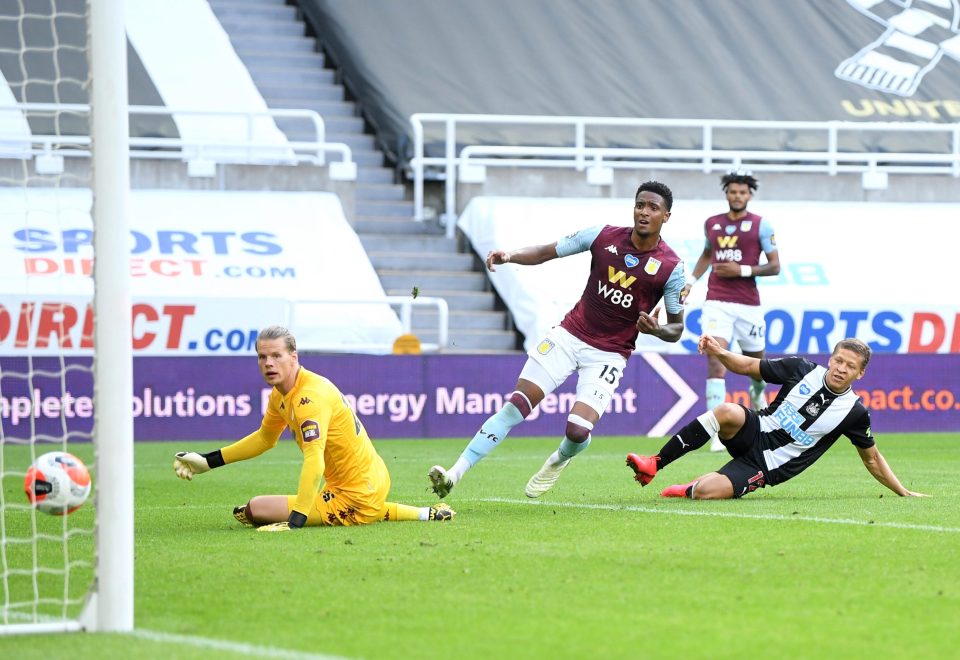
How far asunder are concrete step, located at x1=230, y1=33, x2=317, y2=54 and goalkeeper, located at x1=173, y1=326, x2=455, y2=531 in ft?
56.1

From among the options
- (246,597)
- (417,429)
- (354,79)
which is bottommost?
(417,429)

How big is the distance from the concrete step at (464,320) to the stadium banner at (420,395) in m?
3.42

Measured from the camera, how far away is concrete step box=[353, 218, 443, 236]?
2242 cm

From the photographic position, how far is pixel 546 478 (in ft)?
32.5

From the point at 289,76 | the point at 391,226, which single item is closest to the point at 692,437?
the point at 391,226

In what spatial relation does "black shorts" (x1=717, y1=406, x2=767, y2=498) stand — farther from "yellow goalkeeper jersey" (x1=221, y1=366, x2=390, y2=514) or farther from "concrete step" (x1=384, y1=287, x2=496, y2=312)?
"concrete step" (x1=384, y1=287, x2=496, y2=312)

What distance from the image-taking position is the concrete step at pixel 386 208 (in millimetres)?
22844

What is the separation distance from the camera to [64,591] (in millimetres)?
6602

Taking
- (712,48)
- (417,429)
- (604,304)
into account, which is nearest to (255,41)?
(712,48)

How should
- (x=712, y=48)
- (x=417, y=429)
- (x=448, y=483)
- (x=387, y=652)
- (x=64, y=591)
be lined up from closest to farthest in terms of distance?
1. (x=387, y=652)
2. (x=64, y=591)
3. (x=448, y=483)
4. (x=417, y=429)
5. (x=712, y=48)

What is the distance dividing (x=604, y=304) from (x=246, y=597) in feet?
14.0

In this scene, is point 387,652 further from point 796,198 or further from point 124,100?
point 796,198

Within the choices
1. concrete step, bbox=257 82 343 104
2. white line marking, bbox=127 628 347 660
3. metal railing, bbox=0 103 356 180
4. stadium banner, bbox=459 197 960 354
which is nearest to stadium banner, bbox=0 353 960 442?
stadium banner, bbox=459 197 960 354

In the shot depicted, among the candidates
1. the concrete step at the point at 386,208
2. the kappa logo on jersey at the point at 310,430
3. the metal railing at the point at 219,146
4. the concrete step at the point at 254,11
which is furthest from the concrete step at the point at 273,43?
the kappa logo on jersey at the point at 310,430
